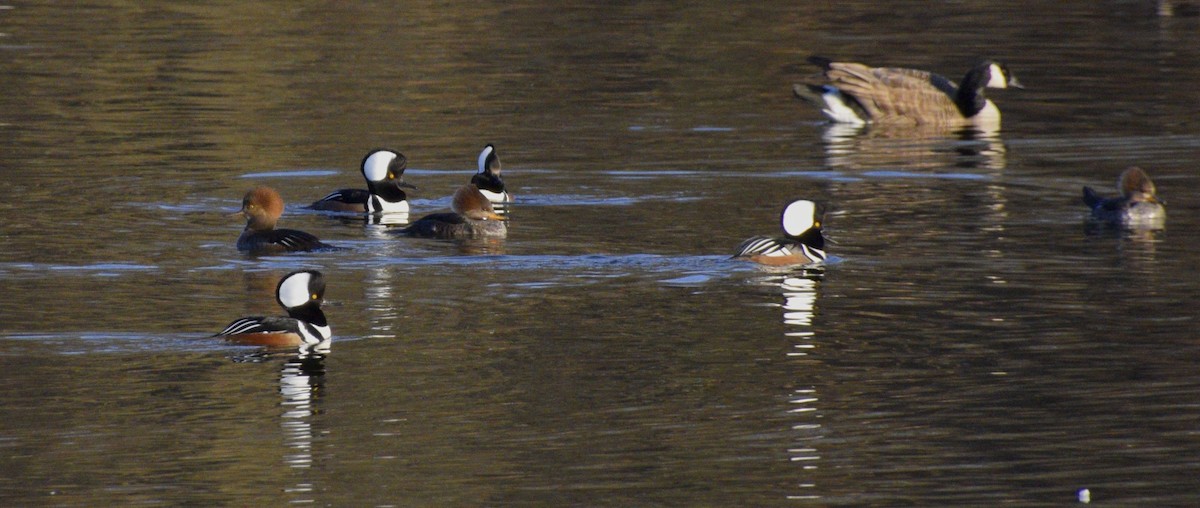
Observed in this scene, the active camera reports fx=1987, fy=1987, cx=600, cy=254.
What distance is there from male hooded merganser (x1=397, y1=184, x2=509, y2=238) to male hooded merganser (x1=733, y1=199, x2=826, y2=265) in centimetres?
246

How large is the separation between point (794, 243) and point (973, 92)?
34.2ft

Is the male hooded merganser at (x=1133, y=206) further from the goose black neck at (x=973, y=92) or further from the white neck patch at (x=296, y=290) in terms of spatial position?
the goose black neck at (x=973, y=92)

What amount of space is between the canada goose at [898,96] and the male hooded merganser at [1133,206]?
7577 mm

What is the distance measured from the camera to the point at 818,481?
8.81m

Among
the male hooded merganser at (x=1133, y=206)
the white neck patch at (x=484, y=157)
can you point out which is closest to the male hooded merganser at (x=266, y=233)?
the white neck patch at (x=484, y=157)

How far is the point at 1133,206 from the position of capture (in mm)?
16422

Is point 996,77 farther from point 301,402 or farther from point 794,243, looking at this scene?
point 301,402

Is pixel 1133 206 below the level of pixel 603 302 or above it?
above

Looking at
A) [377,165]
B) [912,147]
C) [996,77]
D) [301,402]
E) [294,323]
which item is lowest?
[301,402]

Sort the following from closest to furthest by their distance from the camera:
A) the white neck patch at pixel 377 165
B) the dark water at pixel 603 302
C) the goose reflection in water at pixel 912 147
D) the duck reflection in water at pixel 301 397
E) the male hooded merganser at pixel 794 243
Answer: the dark water at pixel 603 302
the duck reflection in water at pixel 301 397
the male hooded merganser at pixel 794 243
the white neck patch at pixel 377 165
the goose reflection in water at pixel 912 147

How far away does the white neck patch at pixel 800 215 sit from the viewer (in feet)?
49.0

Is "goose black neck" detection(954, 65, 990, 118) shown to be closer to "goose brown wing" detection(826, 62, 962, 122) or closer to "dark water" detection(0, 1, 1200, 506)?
"goose brown wing" detection(826, 62, 962, 122)

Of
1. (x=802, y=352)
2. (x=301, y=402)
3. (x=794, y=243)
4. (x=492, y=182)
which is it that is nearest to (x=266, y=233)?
(x=492, y=182)

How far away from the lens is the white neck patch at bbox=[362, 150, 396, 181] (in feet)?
59.7
